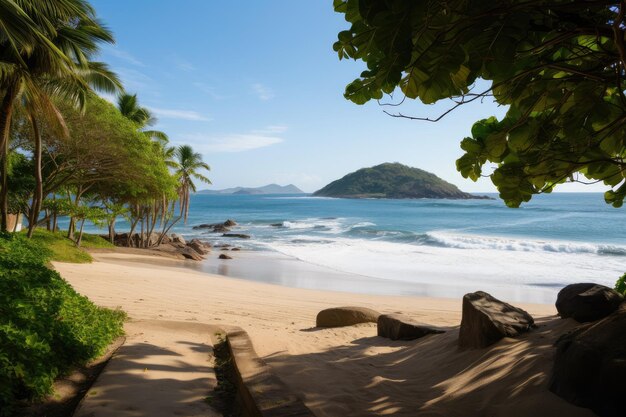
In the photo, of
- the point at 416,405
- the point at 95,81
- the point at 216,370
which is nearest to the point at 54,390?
the point at 216,370

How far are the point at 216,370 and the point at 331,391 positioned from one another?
1261 mm

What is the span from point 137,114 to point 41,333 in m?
28.8

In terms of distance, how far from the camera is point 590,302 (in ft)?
14.1

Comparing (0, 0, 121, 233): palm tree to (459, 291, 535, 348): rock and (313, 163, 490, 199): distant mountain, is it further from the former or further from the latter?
(313, 163, 490, 199): distant mountain

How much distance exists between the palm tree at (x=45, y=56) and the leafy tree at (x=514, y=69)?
9.03m

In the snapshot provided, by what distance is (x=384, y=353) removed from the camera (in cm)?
591

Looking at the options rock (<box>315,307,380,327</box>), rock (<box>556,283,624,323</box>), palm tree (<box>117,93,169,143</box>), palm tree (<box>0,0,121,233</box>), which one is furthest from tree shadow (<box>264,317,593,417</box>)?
palm tree (<box>117,93,169,143</box>)

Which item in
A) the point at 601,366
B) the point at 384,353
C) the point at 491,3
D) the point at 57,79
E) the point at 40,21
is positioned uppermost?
the point at 40,21

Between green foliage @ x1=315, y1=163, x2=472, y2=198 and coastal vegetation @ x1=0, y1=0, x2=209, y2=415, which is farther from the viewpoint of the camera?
green foliage @ x1=315, y1=163, x2=472, y2=198

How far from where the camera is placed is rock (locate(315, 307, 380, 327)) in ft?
28.4

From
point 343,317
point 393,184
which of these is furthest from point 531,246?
point 393,184

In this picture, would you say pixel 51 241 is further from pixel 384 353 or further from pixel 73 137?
pixel 384 353

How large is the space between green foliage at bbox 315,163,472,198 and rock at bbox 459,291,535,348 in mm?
133961

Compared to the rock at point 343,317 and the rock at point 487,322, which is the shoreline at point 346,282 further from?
the rock at point 487,322
